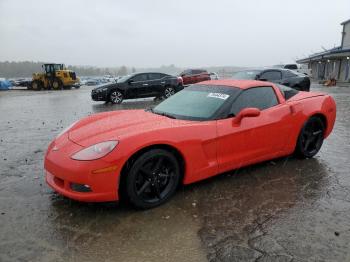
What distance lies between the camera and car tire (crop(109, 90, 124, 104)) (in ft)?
49.0

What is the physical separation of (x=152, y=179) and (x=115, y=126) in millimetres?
822

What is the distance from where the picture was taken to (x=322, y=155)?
5680 mm

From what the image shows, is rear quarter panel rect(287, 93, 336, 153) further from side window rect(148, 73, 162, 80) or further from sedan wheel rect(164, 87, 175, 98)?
sedan wheel rect(164, 87, 175, 98)

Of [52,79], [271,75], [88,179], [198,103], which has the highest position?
[198,103]

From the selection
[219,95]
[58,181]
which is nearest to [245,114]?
[219,95]

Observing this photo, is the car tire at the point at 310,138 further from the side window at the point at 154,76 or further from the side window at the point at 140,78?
the side window at the point at 154,76

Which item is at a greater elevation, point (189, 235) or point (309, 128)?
point (309, 128)

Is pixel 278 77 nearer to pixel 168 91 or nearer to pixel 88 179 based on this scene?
pixel 168 91

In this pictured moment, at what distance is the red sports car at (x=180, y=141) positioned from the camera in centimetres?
345

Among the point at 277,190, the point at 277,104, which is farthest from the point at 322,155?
the point at 277,190

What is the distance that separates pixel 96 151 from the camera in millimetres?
3477

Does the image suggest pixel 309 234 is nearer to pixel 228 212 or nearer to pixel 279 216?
pixel 279 216

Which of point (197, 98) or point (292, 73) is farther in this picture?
point (292, 73)

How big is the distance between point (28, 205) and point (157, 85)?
12504 millimetres
